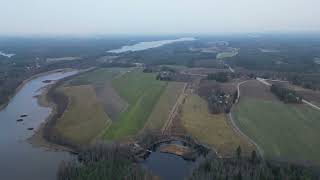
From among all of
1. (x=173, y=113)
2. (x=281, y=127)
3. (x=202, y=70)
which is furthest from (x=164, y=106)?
(x=202, y=70)

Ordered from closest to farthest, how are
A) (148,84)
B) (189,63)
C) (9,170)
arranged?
(9,170), (148,84), (189,63)

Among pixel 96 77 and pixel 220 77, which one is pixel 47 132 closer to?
pixel 96 77

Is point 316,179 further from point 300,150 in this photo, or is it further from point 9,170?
point 9,170

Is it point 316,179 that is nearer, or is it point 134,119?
point 316,179

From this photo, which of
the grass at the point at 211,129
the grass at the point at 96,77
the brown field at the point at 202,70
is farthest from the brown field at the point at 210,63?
the grass at the point at 211,129

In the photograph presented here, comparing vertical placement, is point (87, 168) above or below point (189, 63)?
above

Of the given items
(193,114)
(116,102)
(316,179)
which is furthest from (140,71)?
(316,179)
